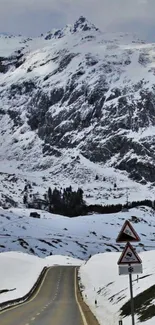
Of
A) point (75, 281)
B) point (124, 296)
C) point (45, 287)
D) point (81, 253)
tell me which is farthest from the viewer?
point (81, 253)

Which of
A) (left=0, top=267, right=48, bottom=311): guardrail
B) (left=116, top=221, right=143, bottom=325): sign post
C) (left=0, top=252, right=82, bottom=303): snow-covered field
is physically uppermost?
(left=116, top=221, right=143, bottom=325): sign post

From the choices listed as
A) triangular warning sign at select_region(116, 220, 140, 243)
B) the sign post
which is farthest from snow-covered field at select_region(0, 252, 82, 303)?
triangular warning sign at select_region(116, 220, 140, 243)

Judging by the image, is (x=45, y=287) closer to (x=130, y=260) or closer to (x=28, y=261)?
(x=28, y=261)

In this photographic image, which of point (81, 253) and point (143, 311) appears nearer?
point (143, 311)

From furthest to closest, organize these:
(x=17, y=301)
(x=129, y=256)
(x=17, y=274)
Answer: (x=17, y=274)
(x=17, y=301)
(x=129, y=256)

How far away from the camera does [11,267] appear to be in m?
102

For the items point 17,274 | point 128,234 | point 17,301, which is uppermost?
point 128,234

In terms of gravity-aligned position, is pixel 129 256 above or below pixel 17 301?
above

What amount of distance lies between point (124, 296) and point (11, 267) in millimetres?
66121

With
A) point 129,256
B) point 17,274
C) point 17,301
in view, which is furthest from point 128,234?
point 17,274

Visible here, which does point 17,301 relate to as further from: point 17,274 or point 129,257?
point 17,274

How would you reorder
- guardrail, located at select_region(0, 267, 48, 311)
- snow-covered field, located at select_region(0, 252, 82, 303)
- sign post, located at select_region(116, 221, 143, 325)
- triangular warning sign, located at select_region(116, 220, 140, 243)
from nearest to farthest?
sign post, located at select_region(116, 221, 143, 325), triangular warning sign, located at select_region(116, 220, 140, 243), guardrail, located at select_region(0, 267, 48, 311), snow-covered field, located at select_region(0, 252, 82, 303)

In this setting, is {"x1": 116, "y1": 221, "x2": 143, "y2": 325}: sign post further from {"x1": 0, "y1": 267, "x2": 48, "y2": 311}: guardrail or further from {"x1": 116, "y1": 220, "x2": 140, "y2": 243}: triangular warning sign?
{"x1": 0, "y1": 267, "x2": 48, "y2": 311}: guardrail

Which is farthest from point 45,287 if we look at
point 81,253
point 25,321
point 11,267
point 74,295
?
point 81,253
